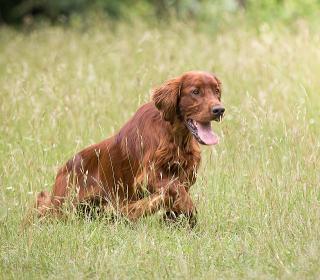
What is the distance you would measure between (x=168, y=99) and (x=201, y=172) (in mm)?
687

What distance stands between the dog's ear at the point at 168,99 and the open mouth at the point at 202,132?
12 cm

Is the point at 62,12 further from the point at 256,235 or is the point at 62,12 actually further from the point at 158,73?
the point at 256,235

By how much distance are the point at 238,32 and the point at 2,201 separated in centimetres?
633

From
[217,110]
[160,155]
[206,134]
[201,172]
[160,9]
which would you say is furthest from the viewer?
[160,9]

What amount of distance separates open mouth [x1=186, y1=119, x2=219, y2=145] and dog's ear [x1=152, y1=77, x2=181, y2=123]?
116 millimetres

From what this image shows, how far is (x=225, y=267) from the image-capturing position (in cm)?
473

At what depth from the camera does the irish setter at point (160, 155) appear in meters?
5.48

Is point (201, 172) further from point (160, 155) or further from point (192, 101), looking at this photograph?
point (192, 101)

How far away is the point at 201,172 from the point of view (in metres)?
5.98

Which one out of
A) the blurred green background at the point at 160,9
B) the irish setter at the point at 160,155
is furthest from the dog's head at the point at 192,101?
the blurred green background at the point at 160,9

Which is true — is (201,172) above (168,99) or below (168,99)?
below

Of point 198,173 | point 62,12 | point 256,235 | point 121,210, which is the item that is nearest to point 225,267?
point 256,235

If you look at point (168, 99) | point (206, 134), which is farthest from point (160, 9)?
point (206, 134)

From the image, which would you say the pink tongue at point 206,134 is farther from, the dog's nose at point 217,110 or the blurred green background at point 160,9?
the blurred green background at point 160,9
